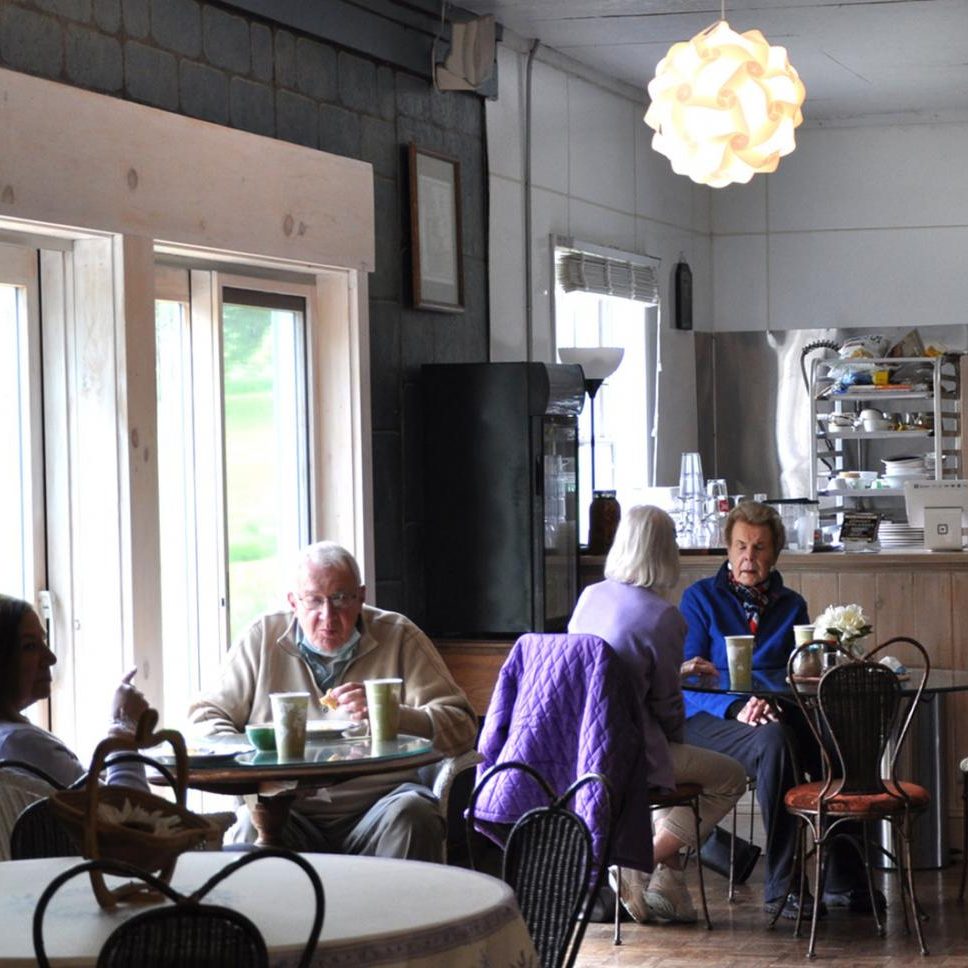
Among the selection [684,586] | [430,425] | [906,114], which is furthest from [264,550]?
[906,114]

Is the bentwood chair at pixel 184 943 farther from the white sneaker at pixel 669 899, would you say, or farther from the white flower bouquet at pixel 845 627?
the white flower bouquet at pixel 845 627

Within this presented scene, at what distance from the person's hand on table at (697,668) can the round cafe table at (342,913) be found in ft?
8.71

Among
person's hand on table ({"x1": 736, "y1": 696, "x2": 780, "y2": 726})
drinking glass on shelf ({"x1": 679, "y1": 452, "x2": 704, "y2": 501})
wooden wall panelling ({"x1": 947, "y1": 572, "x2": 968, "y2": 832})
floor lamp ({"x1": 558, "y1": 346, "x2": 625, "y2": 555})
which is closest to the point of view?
person's hand on table ({"x1": 736, "y1": 696, "x2": 780, "y2": 726})

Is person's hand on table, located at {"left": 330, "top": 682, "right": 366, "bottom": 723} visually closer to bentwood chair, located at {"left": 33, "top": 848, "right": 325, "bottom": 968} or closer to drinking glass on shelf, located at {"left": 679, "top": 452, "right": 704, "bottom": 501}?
bentwood chair, located at {"left": 33, "top": 848, "right": 325, "bottom": 968}

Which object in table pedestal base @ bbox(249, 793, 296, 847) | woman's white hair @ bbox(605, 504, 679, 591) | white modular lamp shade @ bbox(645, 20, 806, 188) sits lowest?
table pedestal base @ bbox(249, 793, 296, 847)

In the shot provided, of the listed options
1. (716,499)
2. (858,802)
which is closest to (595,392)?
(716,499)

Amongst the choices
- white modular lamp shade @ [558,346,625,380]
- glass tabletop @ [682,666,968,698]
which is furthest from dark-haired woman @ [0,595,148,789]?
white modular lamp shade @ [558,346,625,380]

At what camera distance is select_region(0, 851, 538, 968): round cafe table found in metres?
2.59

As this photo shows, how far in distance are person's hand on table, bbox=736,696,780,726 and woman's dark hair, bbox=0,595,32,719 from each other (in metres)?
2.66

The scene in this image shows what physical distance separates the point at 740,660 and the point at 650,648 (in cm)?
42

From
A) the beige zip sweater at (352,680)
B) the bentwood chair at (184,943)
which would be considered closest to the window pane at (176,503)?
the beige zip sweater at (352,680)

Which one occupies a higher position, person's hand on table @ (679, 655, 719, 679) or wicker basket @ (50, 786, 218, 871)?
wicker basket @ (50, 786, 218, 871)

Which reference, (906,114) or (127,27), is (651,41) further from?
(127,27)

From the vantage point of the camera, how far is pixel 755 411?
1012 centimetres
